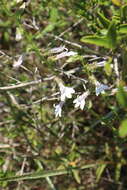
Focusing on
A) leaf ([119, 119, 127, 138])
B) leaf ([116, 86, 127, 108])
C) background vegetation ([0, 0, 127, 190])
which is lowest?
background vegetation ([0, 0, 127, 190])

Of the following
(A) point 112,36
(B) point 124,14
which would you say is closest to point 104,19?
(B) point 124,14

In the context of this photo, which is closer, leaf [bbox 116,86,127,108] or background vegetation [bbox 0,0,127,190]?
leaf [bbox 116,86,127,108]

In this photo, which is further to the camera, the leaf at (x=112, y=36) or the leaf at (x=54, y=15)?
the leaf at (x=54, y=15)

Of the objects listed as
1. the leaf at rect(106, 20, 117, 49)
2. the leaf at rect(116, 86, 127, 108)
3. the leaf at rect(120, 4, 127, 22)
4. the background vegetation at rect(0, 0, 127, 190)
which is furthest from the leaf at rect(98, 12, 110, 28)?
the background vegetation at rect(0, 0, 127, 190)

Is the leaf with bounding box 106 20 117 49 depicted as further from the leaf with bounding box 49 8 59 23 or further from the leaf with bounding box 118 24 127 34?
the leaf with bounding box 49 8 59 23

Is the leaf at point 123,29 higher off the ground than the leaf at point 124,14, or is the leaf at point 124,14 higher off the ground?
the leaf at point 124,14

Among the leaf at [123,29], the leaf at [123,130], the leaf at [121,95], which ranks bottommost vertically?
the leaf at [123,130]

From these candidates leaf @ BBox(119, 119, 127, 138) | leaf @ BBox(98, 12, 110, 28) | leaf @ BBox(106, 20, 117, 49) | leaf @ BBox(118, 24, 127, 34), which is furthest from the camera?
leaf @ BBox(98, 12, 110, 28)

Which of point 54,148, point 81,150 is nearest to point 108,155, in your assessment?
point 81,150

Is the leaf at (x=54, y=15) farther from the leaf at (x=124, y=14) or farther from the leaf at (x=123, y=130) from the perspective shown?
the leaf at (x=123, y=130)

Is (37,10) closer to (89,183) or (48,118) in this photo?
(48,118)

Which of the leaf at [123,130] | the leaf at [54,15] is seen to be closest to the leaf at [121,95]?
the leaf at [123,130]
